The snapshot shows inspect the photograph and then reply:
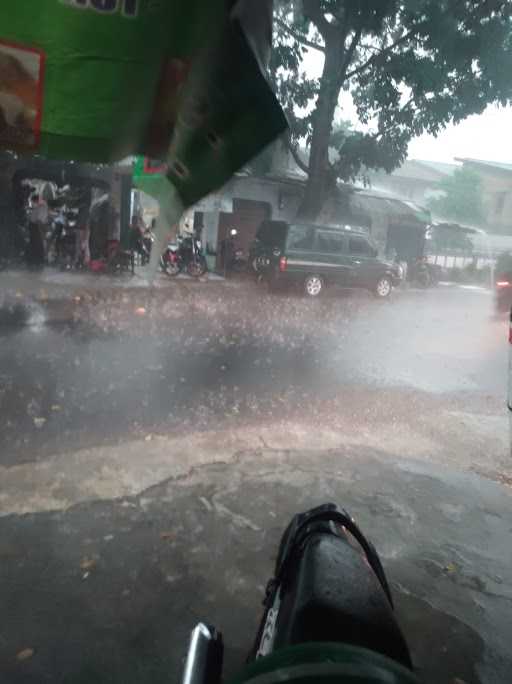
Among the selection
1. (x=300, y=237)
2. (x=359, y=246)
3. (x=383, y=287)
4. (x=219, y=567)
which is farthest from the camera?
(x=383, y=287)

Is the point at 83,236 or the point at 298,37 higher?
the point at 298,37

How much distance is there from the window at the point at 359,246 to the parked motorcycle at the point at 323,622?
16.7 meters

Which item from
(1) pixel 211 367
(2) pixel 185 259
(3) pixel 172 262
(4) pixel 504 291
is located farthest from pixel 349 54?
(1) pixel 211 367

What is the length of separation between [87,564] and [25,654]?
770mm

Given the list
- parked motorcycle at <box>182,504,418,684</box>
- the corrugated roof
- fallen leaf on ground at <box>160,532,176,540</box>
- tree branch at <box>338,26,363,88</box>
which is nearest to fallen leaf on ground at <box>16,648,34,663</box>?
fallen leaf on ground at <box>160,532,176,540</box>

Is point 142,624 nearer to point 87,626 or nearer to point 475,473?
point 87,626

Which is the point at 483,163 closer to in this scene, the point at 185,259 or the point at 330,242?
the point at 330,242

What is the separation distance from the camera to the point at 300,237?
55.0 ft

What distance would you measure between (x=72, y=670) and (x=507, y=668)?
2472 mm

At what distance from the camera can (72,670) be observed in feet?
8.95

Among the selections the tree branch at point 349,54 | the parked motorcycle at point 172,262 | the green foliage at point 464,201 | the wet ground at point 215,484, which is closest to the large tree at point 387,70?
the tree branch at point 349,54

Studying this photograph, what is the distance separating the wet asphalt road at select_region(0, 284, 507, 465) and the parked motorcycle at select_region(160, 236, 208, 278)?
3.40 metres

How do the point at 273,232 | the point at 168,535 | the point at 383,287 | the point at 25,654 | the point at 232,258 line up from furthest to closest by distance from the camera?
the point at 232,258
the point at 383,287
the point at 273,232
the point at 168,535
the point at 25,654

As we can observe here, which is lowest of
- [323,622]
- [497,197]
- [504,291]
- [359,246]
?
[323,622]
